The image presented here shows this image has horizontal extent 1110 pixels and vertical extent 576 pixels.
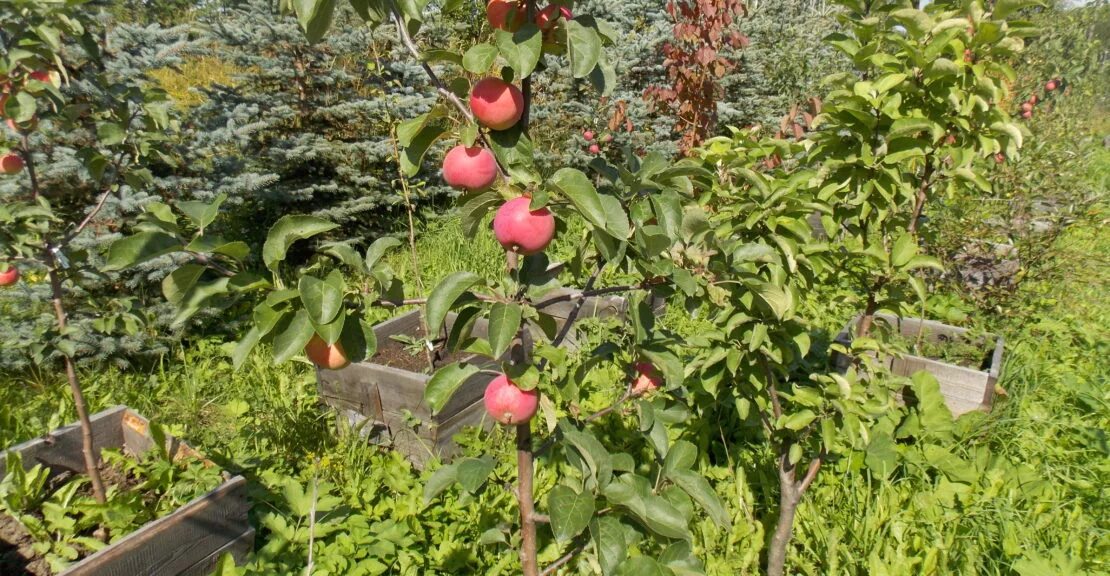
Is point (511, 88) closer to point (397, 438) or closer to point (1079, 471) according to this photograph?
point (397, 438)

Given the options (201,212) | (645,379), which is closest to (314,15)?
(201,212)

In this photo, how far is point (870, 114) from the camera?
1812mm

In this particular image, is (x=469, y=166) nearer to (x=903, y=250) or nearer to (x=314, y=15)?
(x=314, y=15)

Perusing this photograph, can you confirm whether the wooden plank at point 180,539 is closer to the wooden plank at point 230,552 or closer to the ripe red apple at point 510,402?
the wooden plank at point 230,552

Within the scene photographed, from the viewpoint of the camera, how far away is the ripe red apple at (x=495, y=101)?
957 millimetres

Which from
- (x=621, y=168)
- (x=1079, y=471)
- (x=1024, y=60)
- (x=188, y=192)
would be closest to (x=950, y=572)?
(x=1079, y=471)

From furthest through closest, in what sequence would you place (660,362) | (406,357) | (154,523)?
1. (406,357)
2. (154,523)
3. (660,362)

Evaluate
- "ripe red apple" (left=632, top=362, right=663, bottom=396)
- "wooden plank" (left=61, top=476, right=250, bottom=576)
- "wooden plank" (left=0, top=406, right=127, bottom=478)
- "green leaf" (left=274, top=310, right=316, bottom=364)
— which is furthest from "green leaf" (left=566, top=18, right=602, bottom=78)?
"wooden plank" (left=0, top=406, right=127, bottom=478)

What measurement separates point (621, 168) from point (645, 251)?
0.16 metres

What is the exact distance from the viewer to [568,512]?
3.48ft

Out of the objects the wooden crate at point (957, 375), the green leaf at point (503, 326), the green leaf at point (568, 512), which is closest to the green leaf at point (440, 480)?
the green leaf at point (568, 512)

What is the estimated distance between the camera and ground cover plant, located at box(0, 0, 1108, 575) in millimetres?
994

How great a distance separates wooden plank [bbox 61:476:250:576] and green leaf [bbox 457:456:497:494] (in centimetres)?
111

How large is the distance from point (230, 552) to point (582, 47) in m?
1.85
